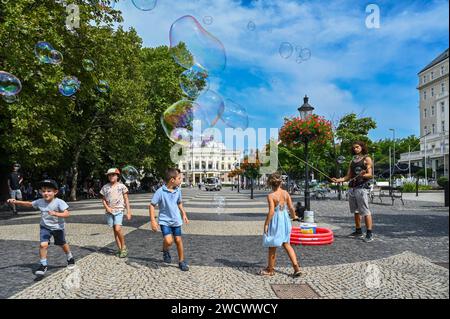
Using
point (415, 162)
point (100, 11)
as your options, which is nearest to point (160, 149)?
point (100, 11)

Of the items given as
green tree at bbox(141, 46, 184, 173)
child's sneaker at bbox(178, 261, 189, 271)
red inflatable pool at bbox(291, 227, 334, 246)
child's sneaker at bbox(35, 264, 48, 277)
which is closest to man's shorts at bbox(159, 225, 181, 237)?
child's sneaker at bbox(178, 261, 189, 271)

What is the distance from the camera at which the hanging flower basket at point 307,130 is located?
49.5 ft

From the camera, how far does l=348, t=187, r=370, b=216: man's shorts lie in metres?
8.14

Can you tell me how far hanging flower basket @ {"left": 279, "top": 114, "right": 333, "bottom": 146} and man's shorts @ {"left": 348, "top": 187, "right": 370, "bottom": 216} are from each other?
→ 6.81m

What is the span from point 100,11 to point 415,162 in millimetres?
66307

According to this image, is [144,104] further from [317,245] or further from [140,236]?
[317,245]

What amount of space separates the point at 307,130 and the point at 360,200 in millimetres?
7129

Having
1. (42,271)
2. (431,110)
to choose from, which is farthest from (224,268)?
(431,110)

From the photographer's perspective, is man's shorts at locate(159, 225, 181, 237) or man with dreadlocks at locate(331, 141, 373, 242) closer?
man's shorts at locate(159, 225, 181, 237)

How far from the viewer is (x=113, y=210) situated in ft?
22.5

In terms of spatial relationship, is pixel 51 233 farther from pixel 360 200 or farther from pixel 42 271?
pixel 360 200

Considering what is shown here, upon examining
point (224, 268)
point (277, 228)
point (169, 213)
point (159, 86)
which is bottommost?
point (224, 268)

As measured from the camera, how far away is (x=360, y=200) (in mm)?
8219

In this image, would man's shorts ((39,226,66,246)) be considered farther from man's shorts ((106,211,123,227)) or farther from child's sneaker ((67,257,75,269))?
man's shorts ((106,211,123,227))
